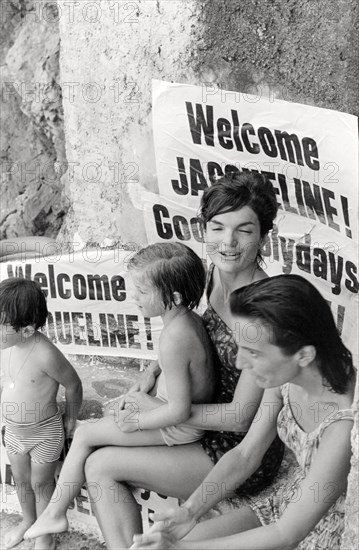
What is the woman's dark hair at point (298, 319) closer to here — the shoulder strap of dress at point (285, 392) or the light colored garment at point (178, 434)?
the shoulder strap of dress at point (285, 392)

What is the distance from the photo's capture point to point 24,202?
17.1ft

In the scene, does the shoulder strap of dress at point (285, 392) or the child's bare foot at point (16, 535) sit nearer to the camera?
the shoulder strap of dress at point (285, 392)

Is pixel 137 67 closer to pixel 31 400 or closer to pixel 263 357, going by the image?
pixel 31 400

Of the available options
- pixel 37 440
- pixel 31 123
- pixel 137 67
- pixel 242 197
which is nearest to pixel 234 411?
pixel 242 197

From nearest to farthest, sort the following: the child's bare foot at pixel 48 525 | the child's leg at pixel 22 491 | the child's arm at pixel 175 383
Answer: the child's arm at pixel 175 383 < the child's bare foot at pixel 48 525 < the child's leg at pixel 22 491

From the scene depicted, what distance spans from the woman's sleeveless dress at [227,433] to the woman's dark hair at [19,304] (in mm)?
659

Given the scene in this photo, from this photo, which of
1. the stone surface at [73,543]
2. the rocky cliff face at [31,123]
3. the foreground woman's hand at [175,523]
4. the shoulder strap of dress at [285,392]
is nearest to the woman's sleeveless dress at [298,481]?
the shoulder strap of dress at [285,392]

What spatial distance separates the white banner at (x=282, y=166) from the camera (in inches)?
133

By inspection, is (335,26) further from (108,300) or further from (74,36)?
(108,300)

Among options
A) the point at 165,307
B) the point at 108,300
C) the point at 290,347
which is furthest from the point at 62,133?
the point at 290,347

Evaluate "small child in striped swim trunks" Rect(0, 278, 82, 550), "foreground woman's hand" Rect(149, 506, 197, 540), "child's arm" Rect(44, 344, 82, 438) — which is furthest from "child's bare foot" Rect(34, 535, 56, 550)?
"foreground woman's hand" Rect(149, 506, 197, 540)

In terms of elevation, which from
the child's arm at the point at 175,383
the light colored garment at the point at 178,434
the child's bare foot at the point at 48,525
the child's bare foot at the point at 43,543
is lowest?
the child's bare foot at the point at 43,543

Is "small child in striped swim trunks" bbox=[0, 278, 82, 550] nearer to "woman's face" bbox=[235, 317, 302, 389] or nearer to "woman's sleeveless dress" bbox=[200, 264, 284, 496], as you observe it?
"woman's sleeveless dress" bbox=[200, 264, 284, 496]

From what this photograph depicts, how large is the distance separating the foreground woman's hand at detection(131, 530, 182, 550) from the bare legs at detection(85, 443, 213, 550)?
1.37 feet
